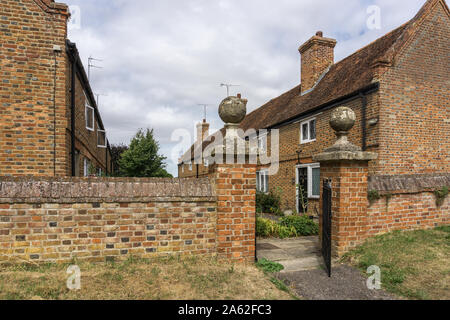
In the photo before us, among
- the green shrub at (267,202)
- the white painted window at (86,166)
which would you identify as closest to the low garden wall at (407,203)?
the green shrub at (267,202)

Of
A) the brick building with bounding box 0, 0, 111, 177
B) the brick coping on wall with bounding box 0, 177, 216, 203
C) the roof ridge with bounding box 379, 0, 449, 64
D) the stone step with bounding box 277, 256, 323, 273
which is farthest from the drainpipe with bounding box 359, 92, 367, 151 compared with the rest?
the brick building with bounding box 0, 0, 111, 177

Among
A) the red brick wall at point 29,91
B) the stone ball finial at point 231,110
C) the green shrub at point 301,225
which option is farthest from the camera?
the green shrub at point 301,225

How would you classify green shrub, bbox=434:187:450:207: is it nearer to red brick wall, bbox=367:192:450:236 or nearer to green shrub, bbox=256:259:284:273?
red brick wall, bbox=367:192:450:236

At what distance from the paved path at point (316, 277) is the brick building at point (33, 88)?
213 inches

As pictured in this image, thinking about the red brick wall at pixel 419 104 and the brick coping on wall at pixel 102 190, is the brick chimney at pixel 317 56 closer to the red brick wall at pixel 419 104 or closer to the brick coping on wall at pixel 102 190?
the red brick wall at pixel 419 104

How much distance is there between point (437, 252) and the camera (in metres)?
4.39

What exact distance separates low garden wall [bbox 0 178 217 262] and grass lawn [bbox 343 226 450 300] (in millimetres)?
2530

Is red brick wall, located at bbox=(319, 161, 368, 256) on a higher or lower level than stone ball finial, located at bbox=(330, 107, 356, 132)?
lower

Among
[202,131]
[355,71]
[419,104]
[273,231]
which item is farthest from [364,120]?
[202,131]

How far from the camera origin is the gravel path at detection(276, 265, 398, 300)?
3334mm

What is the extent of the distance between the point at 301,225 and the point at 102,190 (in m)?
5.61

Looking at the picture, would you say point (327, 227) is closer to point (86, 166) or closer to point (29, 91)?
point (29, 91)

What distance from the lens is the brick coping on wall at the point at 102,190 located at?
3.60 m
